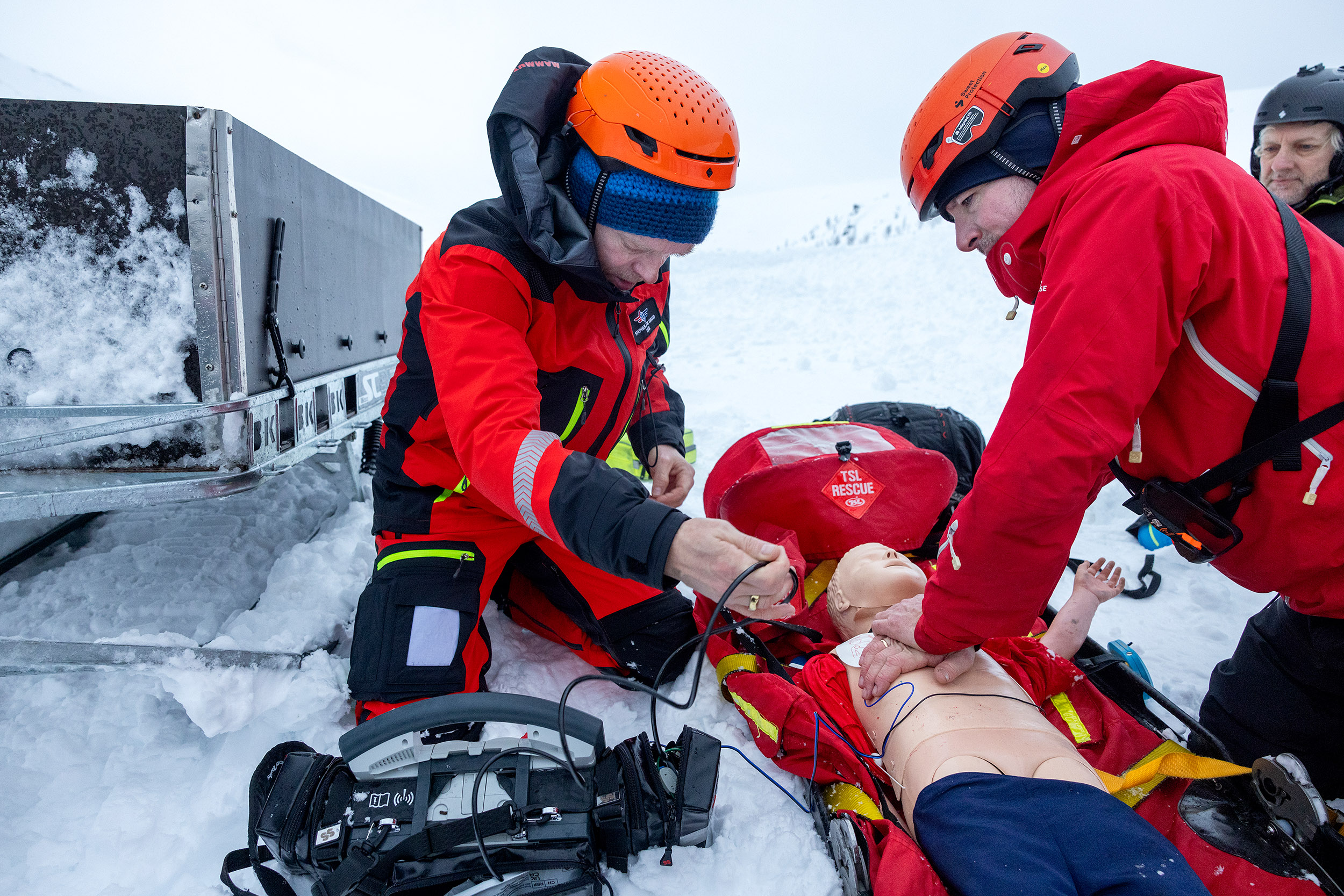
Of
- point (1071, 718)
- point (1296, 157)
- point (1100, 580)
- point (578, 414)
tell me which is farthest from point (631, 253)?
point (1296, 157)

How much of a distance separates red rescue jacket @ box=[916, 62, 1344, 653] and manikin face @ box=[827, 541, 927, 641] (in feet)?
2.34

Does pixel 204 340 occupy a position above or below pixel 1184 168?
below

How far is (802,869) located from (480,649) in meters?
1.25

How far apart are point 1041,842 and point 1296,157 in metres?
3.24

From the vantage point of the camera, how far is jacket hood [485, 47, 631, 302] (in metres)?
1.94

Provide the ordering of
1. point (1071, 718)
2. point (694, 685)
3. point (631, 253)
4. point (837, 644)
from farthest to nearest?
point (837, 644) < point (1071, 718) < point (631, 253) < point (694, 685)

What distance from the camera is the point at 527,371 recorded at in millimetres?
1911

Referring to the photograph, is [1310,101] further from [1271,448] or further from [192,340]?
[192,340]

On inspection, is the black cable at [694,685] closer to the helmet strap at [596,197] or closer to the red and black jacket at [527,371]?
the red and black jacket at [527,371]

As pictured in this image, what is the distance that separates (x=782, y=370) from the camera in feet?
25.0

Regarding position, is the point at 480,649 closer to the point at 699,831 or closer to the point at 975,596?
the point at 699,831

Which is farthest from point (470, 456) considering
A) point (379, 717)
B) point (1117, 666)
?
point (1117, 666)

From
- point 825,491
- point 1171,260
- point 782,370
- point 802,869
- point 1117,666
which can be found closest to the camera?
point 1171,260

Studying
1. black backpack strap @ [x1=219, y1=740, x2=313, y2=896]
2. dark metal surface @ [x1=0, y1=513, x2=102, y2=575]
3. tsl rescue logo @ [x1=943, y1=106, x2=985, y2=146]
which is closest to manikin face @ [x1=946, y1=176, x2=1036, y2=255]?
Answer: tsl rescue logo @ [x1=943, y1=106, x2=985, y2=146]
